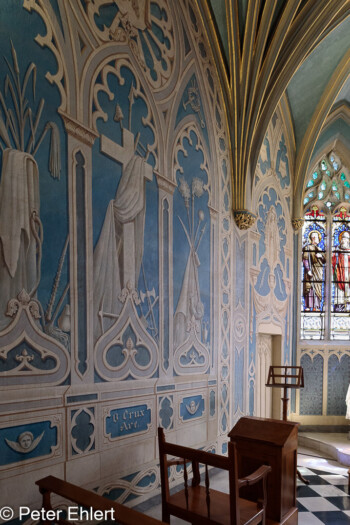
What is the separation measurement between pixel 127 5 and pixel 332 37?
15.6 feet

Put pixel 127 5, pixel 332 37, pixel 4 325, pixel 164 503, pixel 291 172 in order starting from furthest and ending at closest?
pixel 291 172 → pixel 332 37 → pixel 127 5 → pixel 164 503 → pixel 4 325

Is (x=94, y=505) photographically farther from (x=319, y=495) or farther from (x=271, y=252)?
(x=271, y=252)

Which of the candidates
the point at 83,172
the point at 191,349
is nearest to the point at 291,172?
the point at 191,349

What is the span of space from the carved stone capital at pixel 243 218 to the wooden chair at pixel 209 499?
3.92 m

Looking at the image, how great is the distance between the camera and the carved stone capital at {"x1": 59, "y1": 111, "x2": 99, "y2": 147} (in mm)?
3302

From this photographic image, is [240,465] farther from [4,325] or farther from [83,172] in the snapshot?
[83,172]

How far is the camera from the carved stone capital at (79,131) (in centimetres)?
330

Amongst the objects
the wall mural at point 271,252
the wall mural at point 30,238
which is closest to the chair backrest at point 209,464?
the wall mural at point 30,238

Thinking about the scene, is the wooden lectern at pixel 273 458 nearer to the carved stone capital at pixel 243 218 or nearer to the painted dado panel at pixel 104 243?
the painted dado panel at pixel 104 243

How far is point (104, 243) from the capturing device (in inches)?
144

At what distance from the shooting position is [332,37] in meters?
7.12

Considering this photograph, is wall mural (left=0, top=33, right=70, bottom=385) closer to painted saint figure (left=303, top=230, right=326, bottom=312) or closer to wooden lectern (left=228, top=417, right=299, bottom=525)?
wooden lectern (left=228, top=417, right=299, bottom=525)

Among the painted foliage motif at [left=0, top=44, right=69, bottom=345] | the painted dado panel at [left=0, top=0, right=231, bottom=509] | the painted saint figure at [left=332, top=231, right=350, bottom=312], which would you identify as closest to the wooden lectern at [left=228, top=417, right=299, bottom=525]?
the painted dado panel at [left=0, top=0, right=231, bottom=509]

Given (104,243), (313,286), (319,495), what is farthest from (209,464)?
(313,286)
